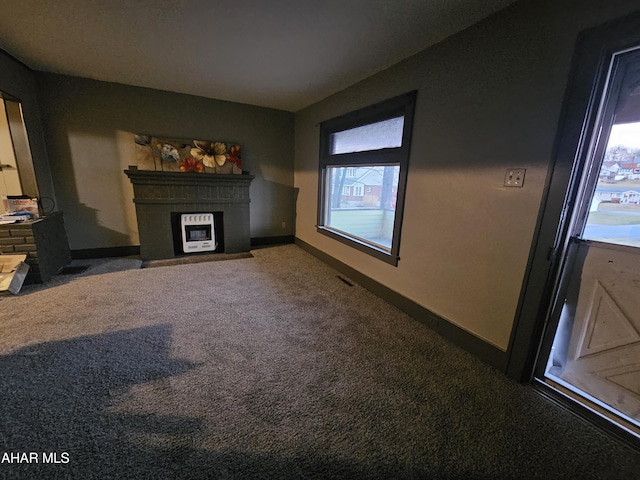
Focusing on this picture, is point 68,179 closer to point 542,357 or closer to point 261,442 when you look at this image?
point 261,442

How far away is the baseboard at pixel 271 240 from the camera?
184 inches

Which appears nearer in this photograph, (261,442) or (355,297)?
(261,442)

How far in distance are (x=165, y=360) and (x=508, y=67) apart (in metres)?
2.86

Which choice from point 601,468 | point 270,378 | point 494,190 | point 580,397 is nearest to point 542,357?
point 580,397

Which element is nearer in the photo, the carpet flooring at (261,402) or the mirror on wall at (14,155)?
the carpet flooring at (261,402)

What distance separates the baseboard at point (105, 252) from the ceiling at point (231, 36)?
2.19m

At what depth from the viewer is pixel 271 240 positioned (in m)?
4.79

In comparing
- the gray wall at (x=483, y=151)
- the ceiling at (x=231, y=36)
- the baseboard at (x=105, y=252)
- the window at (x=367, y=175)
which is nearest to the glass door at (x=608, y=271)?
the gray wall at (x=483, y=151)

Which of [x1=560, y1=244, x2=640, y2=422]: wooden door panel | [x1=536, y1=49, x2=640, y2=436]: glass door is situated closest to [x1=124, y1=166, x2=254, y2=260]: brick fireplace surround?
[x1=536, y1=49, x2=640, y2=436]: glass door

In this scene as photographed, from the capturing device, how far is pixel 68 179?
338 centimetres

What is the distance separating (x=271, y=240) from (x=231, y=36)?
10.3ft

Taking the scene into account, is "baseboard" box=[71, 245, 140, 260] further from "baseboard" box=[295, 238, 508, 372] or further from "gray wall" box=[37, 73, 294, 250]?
"baseboard" box=[295, 238, 508, 372]

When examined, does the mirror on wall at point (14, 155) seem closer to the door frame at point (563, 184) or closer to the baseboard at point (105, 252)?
the baseboard at point (105, 252)

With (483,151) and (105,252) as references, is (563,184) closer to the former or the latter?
(483,151)
